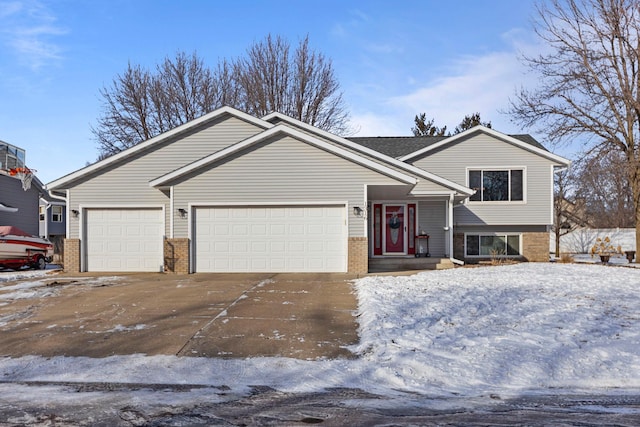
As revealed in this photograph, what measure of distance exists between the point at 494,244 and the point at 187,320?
1466cm

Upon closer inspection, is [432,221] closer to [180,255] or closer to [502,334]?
[180,255]

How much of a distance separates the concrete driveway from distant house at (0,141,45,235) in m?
15.8

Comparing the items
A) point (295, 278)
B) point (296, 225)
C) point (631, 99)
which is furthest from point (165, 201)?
point (631, 99)

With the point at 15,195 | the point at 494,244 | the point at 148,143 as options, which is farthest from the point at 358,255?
the point at 15,195

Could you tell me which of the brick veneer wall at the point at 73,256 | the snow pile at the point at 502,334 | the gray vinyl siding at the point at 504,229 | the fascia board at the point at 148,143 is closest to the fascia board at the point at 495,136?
the gray vinyl siding at the point at 504,229

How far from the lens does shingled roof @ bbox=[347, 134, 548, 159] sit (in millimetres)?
19766

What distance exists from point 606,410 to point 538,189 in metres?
15.8

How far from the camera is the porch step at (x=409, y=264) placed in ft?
50.5

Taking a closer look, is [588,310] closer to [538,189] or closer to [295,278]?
[295,278]

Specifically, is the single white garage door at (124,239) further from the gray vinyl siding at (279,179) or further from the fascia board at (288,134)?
the fascia board at (288,134)

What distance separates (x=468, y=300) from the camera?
888 cm

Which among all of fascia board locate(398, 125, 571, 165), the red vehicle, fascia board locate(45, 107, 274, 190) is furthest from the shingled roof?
the red vehicle

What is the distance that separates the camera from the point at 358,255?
1384 centimetres

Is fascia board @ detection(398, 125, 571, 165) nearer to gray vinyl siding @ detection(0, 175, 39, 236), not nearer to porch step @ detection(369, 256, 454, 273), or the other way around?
porch step @ detection(369, 256, 454, 273)
